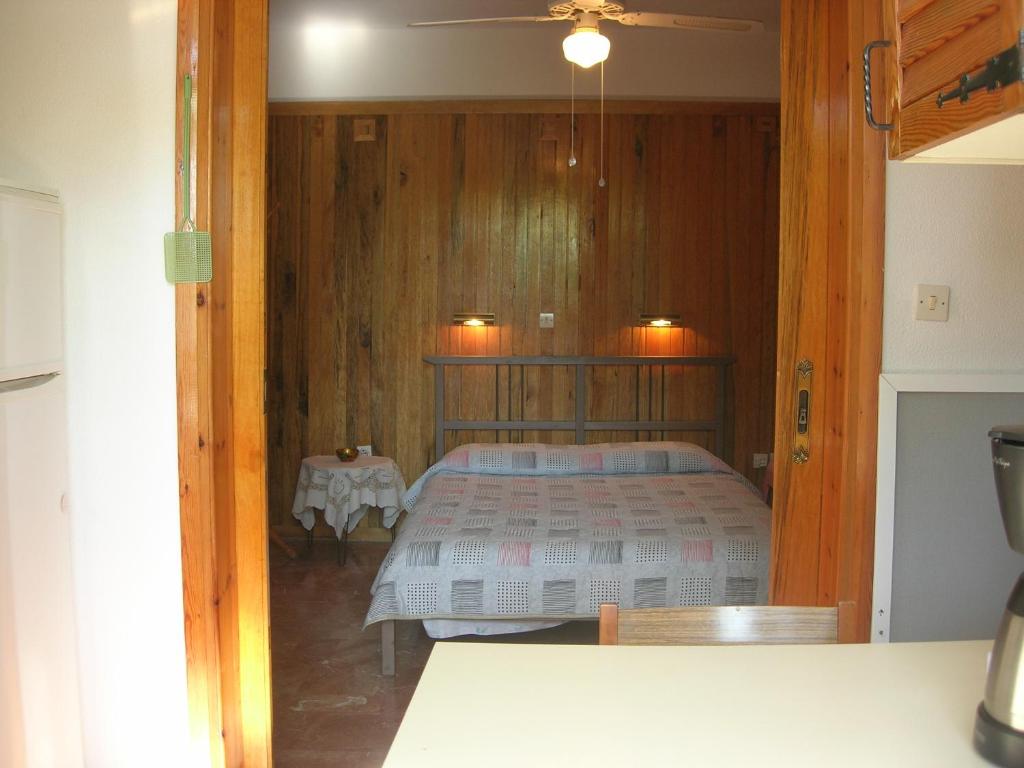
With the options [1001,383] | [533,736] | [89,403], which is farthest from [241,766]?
[1001,383]

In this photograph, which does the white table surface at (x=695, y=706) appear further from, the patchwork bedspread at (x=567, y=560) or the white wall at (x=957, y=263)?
the patchwork bedspread at (x=567, y=560)

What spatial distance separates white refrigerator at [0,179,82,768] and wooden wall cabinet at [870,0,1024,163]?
5.36 feet

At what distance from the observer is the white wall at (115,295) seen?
6.78 ft

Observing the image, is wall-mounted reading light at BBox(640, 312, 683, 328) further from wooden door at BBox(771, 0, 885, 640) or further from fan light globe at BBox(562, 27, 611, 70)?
wooden door at BBox(771, 0, 885, 640)

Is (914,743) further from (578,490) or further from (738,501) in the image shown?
(578,490)

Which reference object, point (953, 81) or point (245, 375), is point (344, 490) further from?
point (953, 81)

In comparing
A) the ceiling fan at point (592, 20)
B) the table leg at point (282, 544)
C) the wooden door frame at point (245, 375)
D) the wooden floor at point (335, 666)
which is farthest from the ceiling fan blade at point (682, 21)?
the table leg at point (282, 544)

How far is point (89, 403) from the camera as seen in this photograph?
2.09 m

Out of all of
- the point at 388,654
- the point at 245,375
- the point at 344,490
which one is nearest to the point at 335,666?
the point at 388,654

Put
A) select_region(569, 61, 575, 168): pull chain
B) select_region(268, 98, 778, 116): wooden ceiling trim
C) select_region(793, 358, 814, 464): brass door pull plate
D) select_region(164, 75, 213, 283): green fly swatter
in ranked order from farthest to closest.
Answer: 1. select_region(268, 98, 778, 116): wooden ceiling trim
2. select_region(569, 61, 575, 168): pull chain
3. select_region(793, 358, 814, 464): brass door pull plate
4. select_region(164, 75, 213, 283): green fly swatter

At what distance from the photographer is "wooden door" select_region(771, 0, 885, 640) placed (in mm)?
2100

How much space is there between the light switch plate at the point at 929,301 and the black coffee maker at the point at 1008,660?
1006mm

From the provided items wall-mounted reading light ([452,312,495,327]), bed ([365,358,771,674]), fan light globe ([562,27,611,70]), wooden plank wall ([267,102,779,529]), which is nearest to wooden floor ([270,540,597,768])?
bed ([365,358,771,674])

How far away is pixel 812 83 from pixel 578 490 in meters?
2.28
